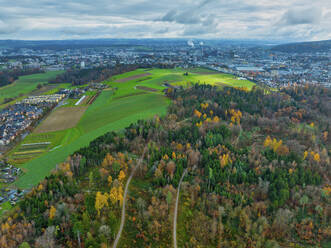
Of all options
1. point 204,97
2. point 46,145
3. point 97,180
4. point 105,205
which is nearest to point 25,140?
point 46,145

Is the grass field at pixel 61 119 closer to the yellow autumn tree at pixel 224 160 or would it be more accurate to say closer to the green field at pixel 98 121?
the green field at pixel 98 121

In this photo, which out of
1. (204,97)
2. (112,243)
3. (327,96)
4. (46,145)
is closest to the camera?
(112,243)

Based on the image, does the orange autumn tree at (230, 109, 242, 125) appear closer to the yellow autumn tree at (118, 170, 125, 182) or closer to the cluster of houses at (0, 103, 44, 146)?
the yellow autumn tree at (118, 170, 125, 182)

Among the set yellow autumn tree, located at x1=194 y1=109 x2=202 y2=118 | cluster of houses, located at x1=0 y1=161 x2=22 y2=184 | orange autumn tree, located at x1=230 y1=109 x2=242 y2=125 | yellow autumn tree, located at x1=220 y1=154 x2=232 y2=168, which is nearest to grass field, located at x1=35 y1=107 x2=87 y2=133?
cluster of houses, located at x1=0 y1=161 x2=22 y2=184

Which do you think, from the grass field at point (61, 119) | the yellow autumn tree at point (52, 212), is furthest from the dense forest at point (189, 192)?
the grass field at point (61, 119)

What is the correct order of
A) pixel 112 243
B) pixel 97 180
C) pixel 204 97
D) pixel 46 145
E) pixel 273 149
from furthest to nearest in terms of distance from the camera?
pixel 204 97
pixel 46 145
pixel 273 149
pixel 97 180
pixel 112 243

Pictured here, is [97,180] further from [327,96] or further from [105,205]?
[327,96]

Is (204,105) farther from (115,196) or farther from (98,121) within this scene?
(115,196)
